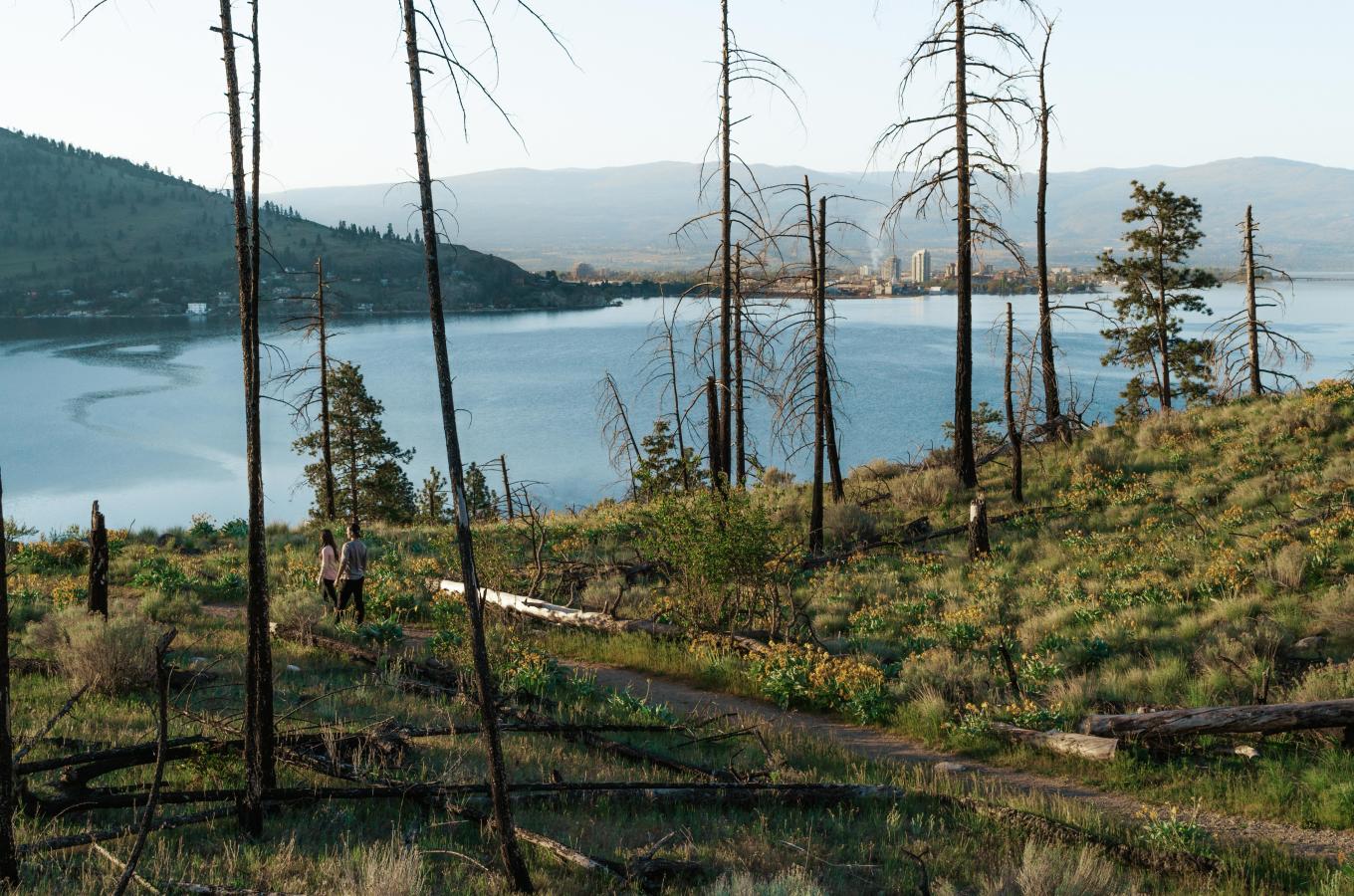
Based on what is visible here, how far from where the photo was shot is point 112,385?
88625 millimetres

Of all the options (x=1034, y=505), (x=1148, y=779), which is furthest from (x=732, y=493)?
(x=1034, y=505)

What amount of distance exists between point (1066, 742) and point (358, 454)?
33.7 metres

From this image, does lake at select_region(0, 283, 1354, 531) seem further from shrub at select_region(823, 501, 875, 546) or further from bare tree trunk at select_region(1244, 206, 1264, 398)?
bare tree trunk at select_region(1244, 206, 1264, 398)

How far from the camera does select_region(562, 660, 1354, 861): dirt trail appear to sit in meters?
7.06

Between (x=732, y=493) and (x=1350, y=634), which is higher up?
(x=732, y=493)

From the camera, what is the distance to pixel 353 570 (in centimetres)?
1377

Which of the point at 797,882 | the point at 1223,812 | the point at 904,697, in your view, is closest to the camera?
the point at 797,882

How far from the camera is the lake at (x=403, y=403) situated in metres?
54.2

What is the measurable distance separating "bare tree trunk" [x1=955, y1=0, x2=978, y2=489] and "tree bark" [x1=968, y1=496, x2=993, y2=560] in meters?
4.14

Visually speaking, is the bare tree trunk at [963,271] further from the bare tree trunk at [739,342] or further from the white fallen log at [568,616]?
the white fallen log at [568,616]

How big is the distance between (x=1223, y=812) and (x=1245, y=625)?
4.28m

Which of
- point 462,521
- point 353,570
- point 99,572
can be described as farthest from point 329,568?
point 462,521

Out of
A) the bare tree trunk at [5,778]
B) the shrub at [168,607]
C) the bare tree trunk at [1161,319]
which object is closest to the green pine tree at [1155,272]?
the bare tree trunk at [1161,319]

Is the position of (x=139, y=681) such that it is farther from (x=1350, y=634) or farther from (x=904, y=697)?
(x=1350, y=634)
